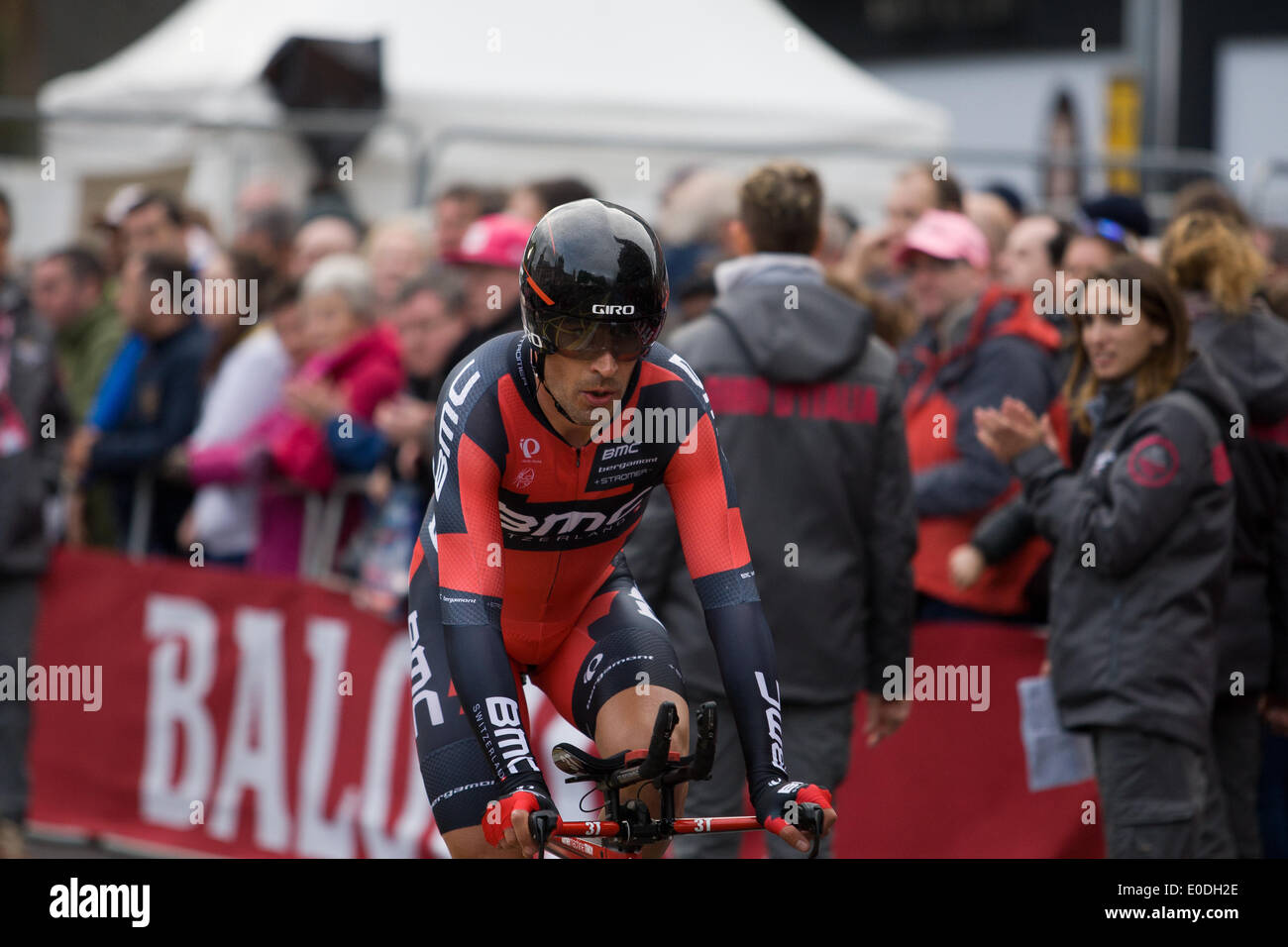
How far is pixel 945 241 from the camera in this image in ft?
23.9

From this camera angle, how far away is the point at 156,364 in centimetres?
915

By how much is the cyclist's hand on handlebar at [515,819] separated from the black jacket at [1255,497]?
329cm

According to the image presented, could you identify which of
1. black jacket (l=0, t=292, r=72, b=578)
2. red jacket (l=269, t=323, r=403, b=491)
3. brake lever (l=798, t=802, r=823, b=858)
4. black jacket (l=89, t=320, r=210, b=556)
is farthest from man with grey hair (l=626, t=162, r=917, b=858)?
black jacket (l=89, t=320, r=210, b=556)

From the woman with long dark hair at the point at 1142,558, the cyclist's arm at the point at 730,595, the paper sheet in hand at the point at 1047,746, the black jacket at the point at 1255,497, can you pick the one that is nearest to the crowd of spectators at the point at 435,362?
the black jacket at the point at 1255,497

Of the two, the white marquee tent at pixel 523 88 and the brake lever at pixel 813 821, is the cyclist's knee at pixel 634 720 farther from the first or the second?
the white marquee tent at pixel 523 88

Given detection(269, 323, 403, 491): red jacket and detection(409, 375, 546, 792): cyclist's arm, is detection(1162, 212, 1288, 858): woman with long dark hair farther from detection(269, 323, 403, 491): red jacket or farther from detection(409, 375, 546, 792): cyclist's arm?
detection(269, 323, 403, 491): red jacket

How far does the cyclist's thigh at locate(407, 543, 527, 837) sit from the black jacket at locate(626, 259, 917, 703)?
4.17ft

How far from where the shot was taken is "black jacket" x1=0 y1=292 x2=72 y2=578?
26.6ft

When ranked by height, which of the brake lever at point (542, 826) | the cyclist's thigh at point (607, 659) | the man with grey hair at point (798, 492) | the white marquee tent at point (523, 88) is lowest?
the brake lever at point (542, 826)

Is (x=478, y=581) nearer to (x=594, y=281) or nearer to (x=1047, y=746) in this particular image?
(x=594, y=281)

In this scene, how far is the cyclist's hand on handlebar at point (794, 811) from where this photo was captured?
11.7ft

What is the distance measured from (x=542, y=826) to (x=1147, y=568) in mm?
2853

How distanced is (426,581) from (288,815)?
13.0 ft
